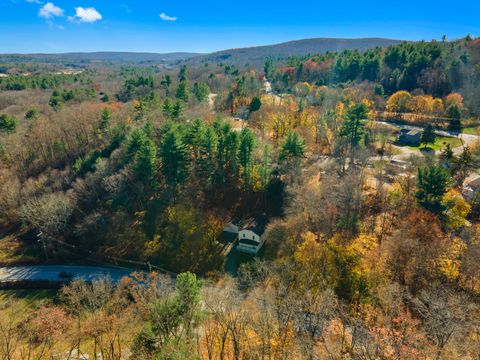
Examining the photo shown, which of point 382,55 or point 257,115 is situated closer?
point 257,115

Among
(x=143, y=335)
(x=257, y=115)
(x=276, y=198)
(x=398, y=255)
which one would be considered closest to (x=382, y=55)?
(x=257, y=115)

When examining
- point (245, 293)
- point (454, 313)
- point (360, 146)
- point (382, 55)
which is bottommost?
point (245, 293)

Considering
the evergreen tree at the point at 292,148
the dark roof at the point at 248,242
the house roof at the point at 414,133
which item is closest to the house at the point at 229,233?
the dark roof at the point at 248,242

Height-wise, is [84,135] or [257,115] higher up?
[257,115]

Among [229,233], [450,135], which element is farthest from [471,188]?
[229,233]

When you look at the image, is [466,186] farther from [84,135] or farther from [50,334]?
[84,135]
